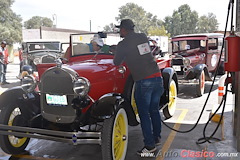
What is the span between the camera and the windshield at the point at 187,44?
9.11 m

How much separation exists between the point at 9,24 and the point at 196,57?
35.0m

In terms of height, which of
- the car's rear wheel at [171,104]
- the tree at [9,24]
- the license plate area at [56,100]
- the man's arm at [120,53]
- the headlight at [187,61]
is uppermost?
the tree at [9,24]

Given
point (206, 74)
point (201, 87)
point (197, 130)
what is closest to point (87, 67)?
point (197, 130)

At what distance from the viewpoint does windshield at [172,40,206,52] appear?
29.9 feet

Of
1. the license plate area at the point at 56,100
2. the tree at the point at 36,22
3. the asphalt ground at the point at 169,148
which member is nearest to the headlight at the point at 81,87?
the license plate area at the point at 56,100

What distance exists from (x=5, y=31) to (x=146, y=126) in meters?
35.1

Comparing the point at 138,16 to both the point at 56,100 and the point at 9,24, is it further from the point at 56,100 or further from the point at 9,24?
the point at 56,100

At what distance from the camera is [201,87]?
25.9ft

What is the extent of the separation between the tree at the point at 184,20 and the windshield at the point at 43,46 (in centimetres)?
4706

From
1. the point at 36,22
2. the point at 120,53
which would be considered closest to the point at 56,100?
the point at 120,53

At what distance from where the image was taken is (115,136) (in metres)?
3.35

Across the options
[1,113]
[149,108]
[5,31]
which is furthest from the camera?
[5,31]

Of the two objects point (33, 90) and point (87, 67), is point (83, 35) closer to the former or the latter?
point (87, 67)

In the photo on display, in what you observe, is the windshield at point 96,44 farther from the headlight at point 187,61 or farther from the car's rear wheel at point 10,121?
the headlight at point 187,61
